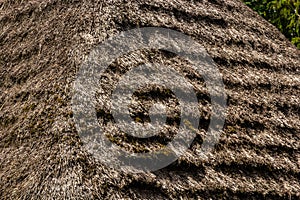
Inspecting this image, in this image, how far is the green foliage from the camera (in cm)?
538

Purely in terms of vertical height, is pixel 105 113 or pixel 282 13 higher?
pixel 105 113

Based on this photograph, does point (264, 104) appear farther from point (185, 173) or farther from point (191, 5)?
point (185, 173)

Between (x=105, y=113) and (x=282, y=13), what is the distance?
3.61 metres

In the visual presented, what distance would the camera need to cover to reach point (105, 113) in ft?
7.38

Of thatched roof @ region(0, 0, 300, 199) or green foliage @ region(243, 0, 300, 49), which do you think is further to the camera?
green foliage @ region(243, 0, 300, 49)

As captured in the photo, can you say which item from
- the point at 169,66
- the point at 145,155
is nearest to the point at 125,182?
the point at 145,155

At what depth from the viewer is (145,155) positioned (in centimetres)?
224

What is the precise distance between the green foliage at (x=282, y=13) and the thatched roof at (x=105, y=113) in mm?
1876

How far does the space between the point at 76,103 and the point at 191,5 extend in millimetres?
1181

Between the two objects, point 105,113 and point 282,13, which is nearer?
point 105,113

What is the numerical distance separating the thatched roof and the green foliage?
1.88m

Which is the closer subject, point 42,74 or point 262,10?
point 42,74

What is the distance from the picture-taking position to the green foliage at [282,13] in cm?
538

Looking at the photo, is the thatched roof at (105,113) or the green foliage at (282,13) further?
the green foliage at (282,13)
